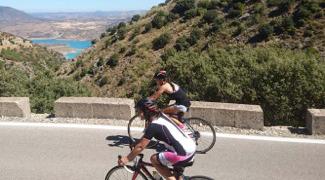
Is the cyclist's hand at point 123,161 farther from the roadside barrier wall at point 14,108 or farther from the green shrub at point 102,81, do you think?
the green shrub at point 102,81

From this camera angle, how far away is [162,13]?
58.8m

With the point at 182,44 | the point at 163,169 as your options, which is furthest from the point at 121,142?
the point at 182,44

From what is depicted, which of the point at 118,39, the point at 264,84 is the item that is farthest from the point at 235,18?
the point at 264,84

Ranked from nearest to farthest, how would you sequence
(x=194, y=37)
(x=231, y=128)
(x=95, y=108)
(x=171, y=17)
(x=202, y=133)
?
(x=202, y=133) < (x=231, y=128) < (x=95, y=108) < (x=194, y=37) < (x=171, y=17)

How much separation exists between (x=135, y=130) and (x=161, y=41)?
131ft

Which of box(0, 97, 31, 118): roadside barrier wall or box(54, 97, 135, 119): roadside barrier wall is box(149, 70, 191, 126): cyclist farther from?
box(0, 97, 31, 118): roadside barrier wall

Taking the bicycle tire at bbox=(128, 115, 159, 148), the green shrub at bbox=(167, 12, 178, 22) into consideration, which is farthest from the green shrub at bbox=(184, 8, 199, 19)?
the bicycle tire at bbox=(128, 115, 159, 148)

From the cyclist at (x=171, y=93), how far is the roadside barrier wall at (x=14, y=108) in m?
4.42

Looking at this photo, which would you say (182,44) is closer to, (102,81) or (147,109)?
(102,81)

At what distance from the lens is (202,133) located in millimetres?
8875

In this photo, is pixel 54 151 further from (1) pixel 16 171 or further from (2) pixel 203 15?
(2) pixel 203 15

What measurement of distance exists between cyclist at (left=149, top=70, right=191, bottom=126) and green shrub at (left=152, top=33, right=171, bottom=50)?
135ft

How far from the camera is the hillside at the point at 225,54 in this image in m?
11.8

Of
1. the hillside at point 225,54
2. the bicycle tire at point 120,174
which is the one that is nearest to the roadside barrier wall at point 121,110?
the hillside at point 225,54
